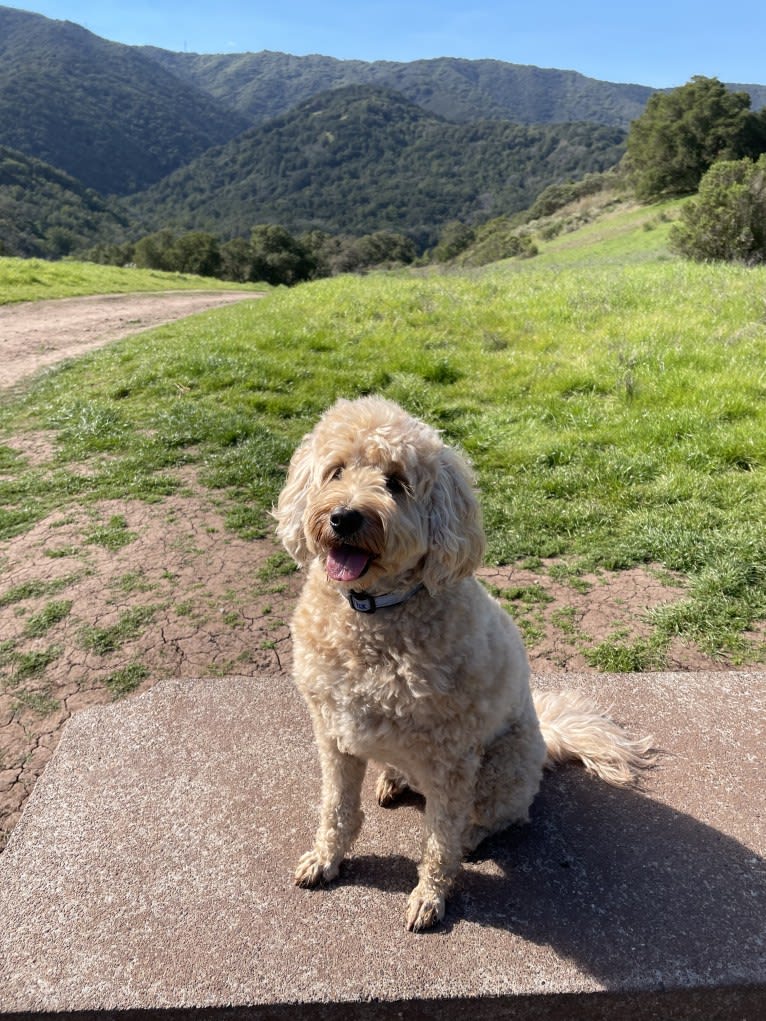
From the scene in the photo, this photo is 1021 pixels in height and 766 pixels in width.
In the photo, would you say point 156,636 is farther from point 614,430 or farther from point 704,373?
point 704,373

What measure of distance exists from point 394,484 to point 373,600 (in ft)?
1.27

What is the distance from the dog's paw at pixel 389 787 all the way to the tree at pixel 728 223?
18269mm

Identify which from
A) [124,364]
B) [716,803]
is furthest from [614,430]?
[124,364]

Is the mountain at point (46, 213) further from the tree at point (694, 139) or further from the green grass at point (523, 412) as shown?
the green grass at point (523, 412)

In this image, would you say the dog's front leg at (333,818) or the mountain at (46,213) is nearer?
the dog's front leg at (333,818)

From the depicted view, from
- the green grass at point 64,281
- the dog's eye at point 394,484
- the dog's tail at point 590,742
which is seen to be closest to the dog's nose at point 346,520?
the dog's eye at point 394,484

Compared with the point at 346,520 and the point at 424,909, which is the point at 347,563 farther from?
the point at 424,909

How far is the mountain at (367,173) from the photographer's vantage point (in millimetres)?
131875

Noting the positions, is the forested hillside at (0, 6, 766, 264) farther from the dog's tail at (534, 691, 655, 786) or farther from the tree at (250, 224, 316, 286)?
the dog's tail at (534, 691, 655, 786)

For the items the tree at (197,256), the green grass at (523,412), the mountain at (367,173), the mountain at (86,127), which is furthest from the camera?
the mountain at (86,127)

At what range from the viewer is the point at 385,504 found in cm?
209

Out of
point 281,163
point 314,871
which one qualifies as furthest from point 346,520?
point 281,163

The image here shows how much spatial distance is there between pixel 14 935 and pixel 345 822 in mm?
1124

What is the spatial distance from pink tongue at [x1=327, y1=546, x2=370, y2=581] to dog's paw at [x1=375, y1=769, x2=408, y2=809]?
3.46ft
